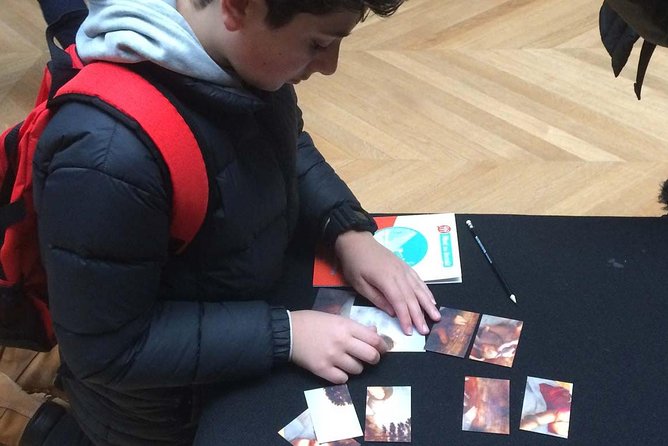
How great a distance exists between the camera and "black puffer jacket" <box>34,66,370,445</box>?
31.4 inches

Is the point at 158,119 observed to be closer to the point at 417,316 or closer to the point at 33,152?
the point at 33,152

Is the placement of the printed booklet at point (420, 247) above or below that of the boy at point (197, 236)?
Result: below

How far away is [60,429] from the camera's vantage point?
1338mm

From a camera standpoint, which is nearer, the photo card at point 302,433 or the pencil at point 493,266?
the photo card at point 302,433

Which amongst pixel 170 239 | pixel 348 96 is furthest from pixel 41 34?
pixel 170 239

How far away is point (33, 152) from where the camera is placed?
33.6 inches

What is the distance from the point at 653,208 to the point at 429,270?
2.82 ft

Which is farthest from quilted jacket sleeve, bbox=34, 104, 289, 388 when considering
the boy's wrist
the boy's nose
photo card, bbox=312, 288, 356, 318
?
the boy's nose

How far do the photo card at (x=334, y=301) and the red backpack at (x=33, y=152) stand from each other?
25cm

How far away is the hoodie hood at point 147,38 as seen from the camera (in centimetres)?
82

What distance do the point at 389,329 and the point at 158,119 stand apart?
437mm

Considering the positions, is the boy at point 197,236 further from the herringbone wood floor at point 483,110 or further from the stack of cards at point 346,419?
the herringbone wood floor at point 483,110

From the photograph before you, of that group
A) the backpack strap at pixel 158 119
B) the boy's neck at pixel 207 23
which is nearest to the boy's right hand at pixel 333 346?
the backpack strap at pixel 158 119

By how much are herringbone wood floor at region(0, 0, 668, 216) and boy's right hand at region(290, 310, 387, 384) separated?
0.84m
